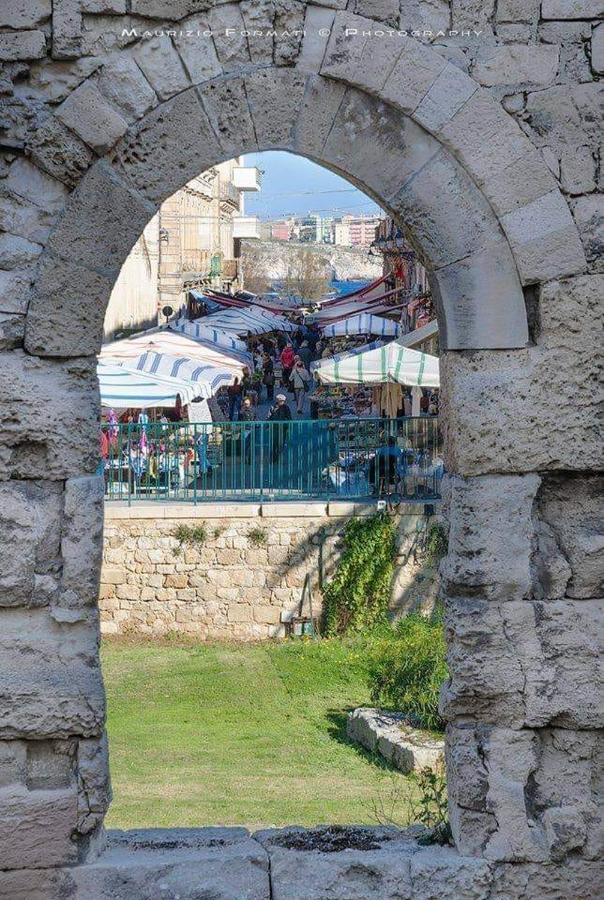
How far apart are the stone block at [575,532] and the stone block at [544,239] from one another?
0.84 meters

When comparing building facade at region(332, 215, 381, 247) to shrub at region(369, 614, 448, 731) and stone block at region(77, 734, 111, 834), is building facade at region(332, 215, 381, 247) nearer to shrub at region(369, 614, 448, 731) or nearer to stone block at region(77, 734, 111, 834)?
shrub at region(369, 614, 448, 731)

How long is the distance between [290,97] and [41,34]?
0.98 metres

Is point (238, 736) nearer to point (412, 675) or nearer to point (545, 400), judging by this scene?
point (412, 675)

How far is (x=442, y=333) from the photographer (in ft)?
17.1

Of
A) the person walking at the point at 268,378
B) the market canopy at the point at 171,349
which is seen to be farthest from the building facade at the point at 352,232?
the market canopy at the point at 171,349

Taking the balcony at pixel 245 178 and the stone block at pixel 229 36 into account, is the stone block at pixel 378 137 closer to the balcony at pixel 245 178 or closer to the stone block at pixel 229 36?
the stone block at pixel 229 36

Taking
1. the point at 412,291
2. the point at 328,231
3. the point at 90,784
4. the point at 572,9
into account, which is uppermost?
the point at 328,231

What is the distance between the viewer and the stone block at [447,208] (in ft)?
16.6

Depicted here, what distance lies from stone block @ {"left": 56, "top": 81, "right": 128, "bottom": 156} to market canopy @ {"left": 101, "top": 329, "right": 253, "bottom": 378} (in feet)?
46.3

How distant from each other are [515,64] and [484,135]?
0.30 m

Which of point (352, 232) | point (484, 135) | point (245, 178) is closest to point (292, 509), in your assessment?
point (484, 135)

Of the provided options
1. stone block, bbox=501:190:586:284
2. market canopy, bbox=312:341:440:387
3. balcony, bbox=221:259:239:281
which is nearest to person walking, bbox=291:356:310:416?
market canopy, bbox=312:341:440:387

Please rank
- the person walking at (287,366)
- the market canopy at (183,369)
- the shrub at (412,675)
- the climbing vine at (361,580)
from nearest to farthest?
the shrub at (412,675) → the climbing vine at (361,580) → the market canopy at (183,369) → the person walking at (287,366)

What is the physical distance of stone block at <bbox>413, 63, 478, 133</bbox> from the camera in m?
4.98
